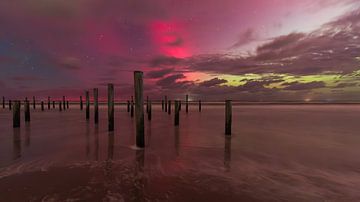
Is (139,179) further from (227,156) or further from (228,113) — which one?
(228,113)

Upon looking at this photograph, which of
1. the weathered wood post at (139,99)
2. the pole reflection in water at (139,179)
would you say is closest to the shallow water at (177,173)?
the pole reflection in water at (139,179)

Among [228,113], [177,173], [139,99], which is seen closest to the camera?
[177,173]

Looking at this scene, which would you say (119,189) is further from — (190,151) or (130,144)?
(130,144)

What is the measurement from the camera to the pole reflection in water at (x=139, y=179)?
140 inches

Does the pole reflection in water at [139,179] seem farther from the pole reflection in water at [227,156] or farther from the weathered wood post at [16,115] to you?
the weathered wood post at [16,115]

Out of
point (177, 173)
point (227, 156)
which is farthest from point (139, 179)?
point (227, 156)

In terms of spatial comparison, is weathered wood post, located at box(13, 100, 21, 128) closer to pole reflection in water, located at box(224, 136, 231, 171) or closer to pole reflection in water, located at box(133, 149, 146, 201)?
pole reflection in water, located at box(133, 149, 146, 201)

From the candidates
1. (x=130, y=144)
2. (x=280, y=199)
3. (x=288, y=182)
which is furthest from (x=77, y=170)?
(x=288, y=182)

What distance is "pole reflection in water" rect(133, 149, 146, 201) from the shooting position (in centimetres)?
356

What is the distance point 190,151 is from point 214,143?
1.67 meters

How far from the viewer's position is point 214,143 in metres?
8.38

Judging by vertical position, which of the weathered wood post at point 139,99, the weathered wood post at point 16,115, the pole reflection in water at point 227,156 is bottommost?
the pole reflection in water at point 227,156

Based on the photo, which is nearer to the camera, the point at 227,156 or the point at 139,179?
the point at 139,179

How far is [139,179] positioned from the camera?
4.30 meters
